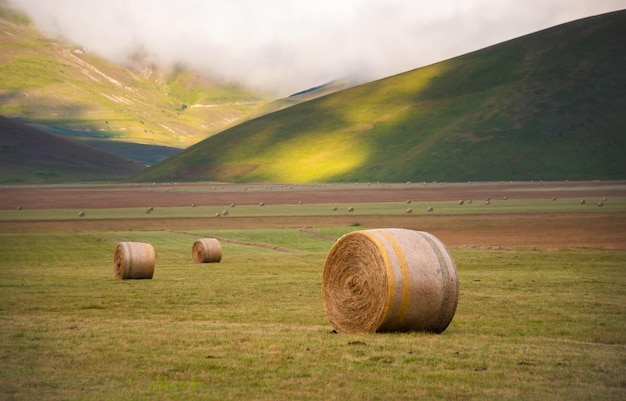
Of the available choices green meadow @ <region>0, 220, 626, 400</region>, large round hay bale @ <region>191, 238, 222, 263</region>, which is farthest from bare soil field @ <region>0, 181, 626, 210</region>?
green meadow @ <region>0, 220, 626, 400</region>

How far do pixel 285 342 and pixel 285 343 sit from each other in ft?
0.41

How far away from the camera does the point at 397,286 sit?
1536 centimetres

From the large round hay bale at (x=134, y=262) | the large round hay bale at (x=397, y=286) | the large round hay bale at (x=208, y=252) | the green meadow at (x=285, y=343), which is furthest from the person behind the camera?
the large round hay bale at (x=208, y=252)

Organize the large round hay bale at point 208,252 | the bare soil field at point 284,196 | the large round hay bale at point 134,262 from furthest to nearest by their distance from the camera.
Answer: the bare soil field at point 284,196 → the large round hay bale at point 208,252 → the large round hay bale at point 134,262

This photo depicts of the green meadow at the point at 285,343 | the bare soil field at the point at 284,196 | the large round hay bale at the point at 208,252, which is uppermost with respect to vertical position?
the bare soil field at the point at 284,196

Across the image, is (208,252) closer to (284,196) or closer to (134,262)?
(134,262)

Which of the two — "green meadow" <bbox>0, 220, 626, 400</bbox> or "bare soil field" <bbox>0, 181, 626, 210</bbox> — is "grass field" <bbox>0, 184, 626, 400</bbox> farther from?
"bare soil field" <bbox>0, 181, 626, 210</bbox>

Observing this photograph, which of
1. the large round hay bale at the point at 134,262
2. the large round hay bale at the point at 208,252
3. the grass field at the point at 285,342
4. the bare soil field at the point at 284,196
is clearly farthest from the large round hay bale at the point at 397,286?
the bare soil field at the point at 284,196

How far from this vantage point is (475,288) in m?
25.4

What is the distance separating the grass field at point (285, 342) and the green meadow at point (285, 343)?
0.03 m

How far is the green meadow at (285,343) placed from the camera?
1184cm

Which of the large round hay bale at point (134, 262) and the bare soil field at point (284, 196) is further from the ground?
the bare soil field at point (284, 196)

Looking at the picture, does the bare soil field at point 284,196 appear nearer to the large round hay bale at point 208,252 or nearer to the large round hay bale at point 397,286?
the large round hay bale at point 208,252

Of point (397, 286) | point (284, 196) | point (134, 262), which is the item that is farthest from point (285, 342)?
point (284, 196)
